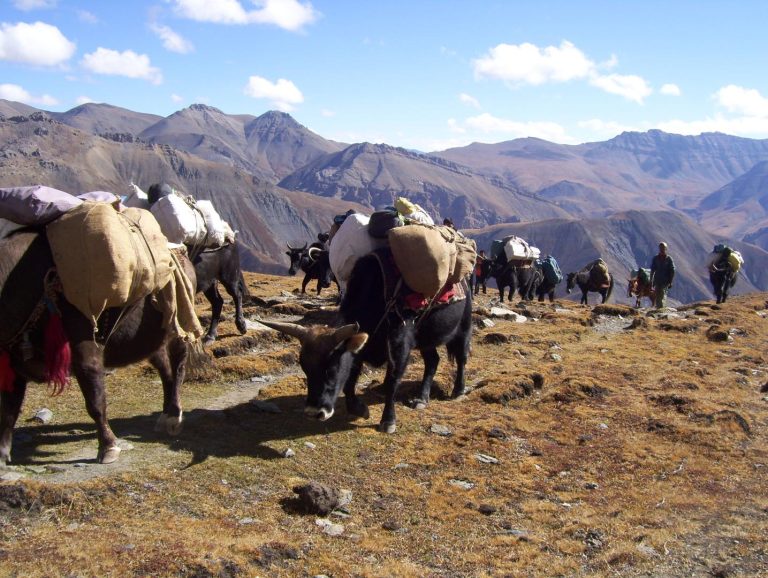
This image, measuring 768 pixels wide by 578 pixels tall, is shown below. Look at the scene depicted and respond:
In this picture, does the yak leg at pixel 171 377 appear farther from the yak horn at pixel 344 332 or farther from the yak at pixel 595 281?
the yak at pixel 595 281

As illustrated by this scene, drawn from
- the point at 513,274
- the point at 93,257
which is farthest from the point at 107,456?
the point at 513,274

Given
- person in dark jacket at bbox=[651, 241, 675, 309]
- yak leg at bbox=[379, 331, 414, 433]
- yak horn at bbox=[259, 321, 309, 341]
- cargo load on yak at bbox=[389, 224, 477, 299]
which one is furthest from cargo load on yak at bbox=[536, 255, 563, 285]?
yak horn at bbox=[259, 321, 309, 341]

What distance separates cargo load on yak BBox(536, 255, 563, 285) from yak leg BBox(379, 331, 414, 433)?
70.0 feet

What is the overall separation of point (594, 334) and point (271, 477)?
11.5m

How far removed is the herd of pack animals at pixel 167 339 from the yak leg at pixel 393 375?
1 cm

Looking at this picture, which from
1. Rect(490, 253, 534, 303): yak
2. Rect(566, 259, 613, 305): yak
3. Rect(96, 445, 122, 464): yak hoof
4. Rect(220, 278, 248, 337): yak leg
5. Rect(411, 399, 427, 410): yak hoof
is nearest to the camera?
Rect(96, 445, 122, 464): yak hoof

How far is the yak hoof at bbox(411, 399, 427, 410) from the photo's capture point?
29.0 feet

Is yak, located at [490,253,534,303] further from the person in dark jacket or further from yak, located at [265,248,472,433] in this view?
yak, located at [265,248,472,433]

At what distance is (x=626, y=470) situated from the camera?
278 inches

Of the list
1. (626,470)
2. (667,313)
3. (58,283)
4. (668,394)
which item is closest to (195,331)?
(58,283)

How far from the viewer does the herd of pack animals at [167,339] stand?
18.0 feet

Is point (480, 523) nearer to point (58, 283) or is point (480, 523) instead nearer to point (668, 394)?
point (58, 283)

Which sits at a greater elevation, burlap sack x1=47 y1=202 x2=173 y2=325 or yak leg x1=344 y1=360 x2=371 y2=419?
burlap sack x1=47 y1=202 x2=173 y2=325

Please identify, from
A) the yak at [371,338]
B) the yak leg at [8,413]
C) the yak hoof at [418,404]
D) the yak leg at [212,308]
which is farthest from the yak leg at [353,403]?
the yak leg at [212,308]
